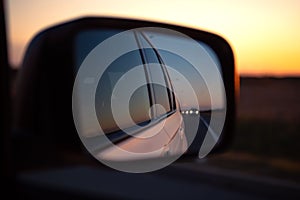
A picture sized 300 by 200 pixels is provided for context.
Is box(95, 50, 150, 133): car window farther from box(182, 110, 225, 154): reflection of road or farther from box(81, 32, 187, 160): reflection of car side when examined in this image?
box(182, 110, 225, 154): reflection of road

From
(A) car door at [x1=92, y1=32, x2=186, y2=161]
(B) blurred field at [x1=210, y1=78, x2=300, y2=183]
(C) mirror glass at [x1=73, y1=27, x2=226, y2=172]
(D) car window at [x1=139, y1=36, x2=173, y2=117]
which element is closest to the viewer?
(C) mirror glass at [x1=73, y1=27, x2=226, y2=172]

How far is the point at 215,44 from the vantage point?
2.53m

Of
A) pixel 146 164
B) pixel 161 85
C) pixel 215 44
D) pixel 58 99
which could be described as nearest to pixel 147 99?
pixel 161 85

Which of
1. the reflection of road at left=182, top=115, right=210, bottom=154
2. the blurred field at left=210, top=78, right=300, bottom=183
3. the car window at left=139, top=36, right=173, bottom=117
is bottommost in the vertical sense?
the blurred field at left=210, top=78, right=300, bottom=183

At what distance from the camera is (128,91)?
215 centimetres

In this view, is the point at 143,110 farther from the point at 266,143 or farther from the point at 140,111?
the point at 266,143

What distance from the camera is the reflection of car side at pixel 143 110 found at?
200cm

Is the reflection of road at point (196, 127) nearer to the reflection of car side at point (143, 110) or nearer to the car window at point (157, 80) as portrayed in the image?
the reflection of car side at point (143, 110)

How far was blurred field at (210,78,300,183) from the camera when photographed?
8.23 meters

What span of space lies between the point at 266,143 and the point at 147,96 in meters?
9.81

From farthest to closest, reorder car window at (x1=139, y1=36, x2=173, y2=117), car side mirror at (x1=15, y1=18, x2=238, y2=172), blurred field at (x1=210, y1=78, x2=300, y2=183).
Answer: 1. blurred field at (x1=210, y1=78, x2=300, y2=183)
2. car window at (x1=139, y1=36, x2=173, y2=117)
3. car side mirror at (x1=15, y1=18, x2=238, y2=172)

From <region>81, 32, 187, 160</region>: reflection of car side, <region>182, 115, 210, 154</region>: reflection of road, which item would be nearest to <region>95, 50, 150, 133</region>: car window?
<region>81, 32, 187, 160</region>: reflection of car side

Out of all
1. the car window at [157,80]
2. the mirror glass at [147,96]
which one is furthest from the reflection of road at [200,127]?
the car window at [157,80]

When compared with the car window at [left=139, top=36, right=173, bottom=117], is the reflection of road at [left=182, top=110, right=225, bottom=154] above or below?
below
